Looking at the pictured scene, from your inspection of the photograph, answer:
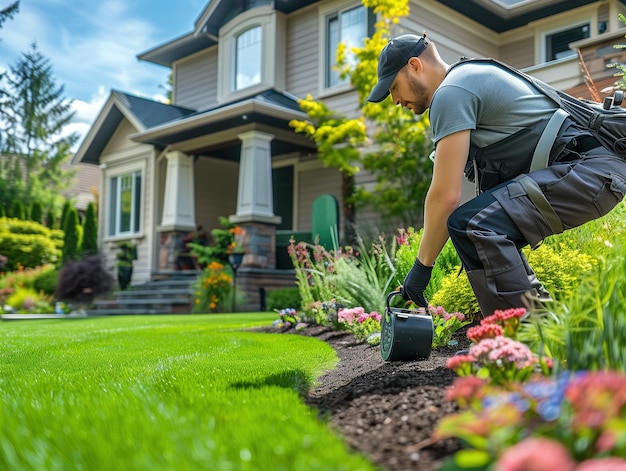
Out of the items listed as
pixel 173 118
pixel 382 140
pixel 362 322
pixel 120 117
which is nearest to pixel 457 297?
pixel 362 322

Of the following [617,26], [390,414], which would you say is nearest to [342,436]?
[390,414]

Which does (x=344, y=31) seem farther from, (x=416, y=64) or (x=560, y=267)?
(x=416, y=64)

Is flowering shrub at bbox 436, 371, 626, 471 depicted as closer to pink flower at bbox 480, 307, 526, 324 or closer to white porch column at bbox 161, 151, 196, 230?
pink flower at bbox 480, 307, 526, 324

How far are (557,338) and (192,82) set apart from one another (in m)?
15.6

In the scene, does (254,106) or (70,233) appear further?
(70,233)

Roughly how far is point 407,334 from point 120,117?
14.2 metres

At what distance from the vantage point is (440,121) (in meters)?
2.64

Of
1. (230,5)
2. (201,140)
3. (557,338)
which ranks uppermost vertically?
(230,5)

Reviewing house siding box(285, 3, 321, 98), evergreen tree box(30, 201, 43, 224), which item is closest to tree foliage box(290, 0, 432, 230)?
house siding box(285, 3, 321, 98)

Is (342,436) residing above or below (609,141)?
below

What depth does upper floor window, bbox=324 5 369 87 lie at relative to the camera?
487 inches

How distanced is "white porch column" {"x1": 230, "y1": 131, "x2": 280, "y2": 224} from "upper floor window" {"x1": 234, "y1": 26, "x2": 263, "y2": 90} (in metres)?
2.35

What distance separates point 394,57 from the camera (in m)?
2.95

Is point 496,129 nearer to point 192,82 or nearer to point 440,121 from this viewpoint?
point 440,121
